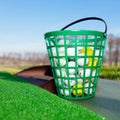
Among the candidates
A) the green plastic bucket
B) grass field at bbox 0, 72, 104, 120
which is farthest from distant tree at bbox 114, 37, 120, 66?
grass field at bbox 0, 72, 104, 120

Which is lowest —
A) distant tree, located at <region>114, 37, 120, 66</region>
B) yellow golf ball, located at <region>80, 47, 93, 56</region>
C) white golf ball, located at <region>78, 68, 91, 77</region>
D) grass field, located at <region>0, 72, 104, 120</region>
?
distant tree, located at <region>114, 37, 120, 66</region>

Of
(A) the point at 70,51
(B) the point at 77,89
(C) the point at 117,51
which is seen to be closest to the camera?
(A) the point at 70,51

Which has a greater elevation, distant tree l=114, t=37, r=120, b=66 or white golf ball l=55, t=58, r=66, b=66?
white golf ball l=55, t=58, r=66, b=66

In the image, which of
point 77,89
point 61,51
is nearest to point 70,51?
point 61,51

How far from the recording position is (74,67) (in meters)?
2.73

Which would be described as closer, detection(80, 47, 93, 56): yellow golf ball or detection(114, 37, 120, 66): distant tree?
detection(80, 47, 93, 56): yellow golf ball

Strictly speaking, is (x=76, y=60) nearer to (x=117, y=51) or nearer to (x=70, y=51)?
(x=70, y=51)

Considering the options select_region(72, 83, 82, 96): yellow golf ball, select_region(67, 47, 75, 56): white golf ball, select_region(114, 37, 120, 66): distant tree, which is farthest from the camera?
select_region(114, 37, 120, 66): distant tree

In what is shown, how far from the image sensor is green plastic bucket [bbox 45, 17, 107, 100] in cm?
271

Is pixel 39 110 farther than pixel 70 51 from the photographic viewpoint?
No

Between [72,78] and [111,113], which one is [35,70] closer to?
[72,78]

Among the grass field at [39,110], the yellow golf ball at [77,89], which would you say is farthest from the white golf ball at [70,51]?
the grass field at [39,110]

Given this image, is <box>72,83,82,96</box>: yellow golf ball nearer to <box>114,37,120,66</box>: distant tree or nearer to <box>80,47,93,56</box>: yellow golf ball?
<box>80,47,93,56</box>: yellow golf ball

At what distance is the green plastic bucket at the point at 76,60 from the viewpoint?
107 inches
